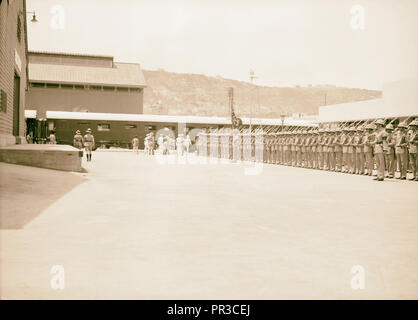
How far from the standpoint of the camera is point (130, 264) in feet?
19.4

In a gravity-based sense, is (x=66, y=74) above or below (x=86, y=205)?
above

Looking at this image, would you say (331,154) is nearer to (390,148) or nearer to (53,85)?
(390,148)

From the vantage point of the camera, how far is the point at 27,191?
1284 centimetres

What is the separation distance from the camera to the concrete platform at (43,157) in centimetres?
1861

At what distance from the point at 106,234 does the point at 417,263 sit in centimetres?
405

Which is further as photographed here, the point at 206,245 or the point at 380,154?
the point at 380,154

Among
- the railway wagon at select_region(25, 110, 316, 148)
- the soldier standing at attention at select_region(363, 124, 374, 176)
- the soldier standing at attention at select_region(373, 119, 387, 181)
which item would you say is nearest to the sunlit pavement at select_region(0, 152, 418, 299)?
the soldier standing at attention at select_region(373, 119, 387, 181)

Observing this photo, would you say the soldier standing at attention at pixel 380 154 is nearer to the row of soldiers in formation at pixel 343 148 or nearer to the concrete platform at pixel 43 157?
the row of soldiers in formation at pixel 343 148

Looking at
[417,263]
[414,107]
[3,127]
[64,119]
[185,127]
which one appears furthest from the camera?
[185,127]

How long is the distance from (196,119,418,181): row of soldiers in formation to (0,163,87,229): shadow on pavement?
1080 cm

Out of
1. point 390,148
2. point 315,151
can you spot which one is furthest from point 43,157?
point 315,151

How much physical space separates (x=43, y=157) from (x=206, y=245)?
1343 cm
